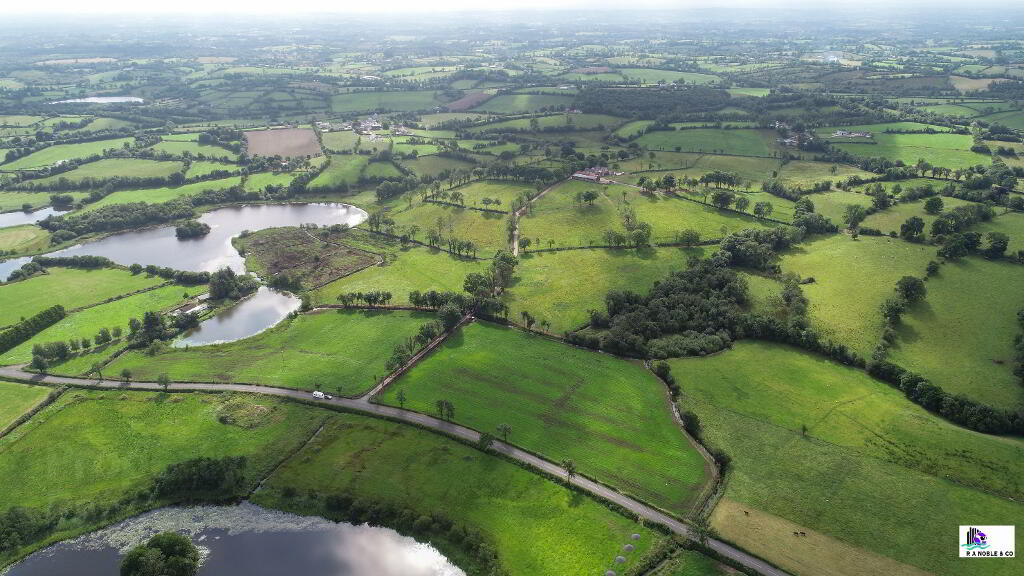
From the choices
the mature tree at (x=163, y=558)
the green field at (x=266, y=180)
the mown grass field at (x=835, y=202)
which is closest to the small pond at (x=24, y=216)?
the green field at (x=266, y=180)

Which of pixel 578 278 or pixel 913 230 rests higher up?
pixel 913 230

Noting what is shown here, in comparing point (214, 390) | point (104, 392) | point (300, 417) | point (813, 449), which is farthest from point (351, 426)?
point (813, 449)

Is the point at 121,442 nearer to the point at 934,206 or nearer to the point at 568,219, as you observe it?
the point at 568,219

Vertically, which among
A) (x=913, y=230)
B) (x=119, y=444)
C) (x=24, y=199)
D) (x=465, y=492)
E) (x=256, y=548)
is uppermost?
(x=913, y=230)

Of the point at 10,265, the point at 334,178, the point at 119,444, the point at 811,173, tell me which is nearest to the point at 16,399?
the point at 119,444

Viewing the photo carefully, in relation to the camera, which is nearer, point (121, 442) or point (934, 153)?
point (121, 442)

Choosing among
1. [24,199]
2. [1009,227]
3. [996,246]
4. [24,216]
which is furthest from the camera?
[24,199]

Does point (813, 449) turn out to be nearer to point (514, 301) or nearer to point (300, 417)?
point (514, 301)
